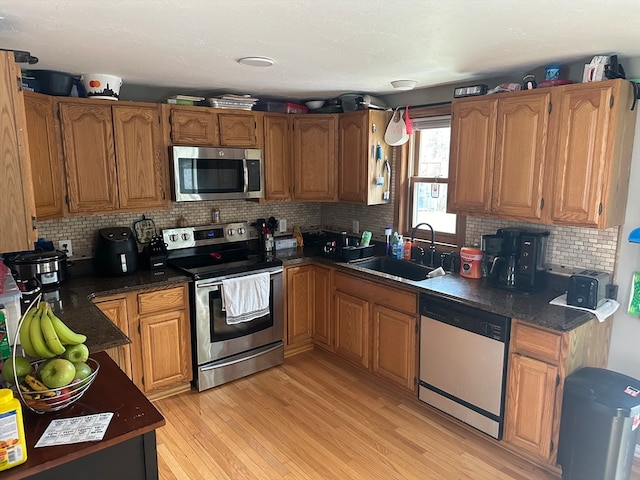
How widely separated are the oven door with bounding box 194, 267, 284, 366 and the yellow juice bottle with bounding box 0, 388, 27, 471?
1944mm

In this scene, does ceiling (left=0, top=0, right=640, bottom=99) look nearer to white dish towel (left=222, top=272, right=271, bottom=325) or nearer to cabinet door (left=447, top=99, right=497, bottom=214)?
cabinet door (left=447, top=99, right=497, bottom=214)

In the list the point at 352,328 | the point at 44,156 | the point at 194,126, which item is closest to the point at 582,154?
the point at 352,328

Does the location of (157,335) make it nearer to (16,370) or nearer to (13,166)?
(13,166)

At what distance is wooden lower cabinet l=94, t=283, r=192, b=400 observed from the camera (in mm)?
2902

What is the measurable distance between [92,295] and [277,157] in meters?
1.86

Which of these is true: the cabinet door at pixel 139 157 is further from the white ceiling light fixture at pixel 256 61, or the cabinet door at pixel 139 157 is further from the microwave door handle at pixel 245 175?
the white ceiling light fixture at pixel 256 61

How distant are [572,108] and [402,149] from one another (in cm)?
150

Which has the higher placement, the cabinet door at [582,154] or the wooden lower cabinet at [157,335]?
the cabinet door at [582,154]

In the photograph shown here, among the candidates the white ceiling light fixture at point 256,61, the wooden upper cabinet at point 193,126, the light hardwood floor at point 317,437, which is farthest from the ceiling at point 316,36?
the light hardwood floor at point 317,437

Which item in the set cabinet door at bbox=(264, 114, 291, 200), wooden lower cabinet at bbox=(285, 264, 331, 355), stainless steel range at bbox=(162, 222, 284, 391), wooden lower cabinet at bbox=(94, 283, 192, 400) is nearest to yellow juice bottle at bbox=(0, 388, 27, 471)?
wooden lower cabinet at bbox=(94, 283, 192, 400)

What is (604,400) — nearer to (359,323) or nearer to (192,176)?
(359,323)

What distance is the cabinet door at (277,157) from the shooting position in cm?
373

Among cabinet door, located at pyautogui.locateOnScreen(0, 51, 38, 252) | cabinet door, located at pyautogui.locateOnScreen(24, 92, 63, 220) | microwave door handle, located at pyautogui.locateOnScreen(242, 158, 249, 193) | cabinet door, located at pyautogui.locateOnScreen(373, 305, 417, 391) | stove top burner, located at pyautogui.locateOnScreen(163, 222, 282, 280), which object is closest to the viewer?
Result: cabinet door, located at pyautogui.locateOnScreen(0, 51, 38, 252)

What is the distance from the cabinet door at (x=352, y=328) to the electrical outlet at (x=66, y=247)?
6.67ft
